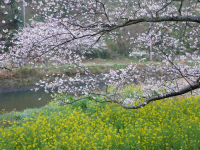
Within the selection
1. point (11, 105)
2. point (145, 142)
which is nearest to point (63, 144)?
point (145, 142)

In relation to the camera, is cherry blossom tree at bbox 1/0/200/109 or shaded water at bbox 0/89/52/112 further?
shaded water at bbox 0/89/52/112

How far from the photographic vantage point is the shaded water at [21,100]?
460 inches

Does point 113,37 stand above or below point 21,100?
above

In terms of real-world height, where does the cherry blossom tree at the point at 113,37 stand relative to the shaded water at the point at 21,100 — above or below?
above

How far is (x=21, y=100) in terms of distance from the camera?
13234 millimetres

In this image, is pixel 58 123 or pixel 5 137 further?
pixel 58 123

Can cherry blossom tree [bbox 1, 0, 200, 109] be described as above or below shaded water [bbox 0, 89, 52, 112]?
above

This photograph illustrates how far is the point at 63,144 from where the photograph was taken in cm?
356

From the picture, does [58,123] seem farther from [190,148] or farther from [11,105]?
[11,105]

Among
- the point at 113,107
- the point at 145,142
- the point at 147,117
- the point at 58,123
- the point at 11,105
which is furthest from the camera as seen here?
the point at 11,105

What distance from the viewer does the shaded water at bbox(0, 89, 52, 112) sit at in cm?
1167

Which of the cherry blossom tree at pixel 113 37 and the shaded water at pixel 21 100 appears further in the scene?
the shaded water at pixel 21 100

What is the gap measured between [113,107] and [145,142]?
9.14ft

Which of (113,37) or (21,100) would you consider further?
(21,100)
